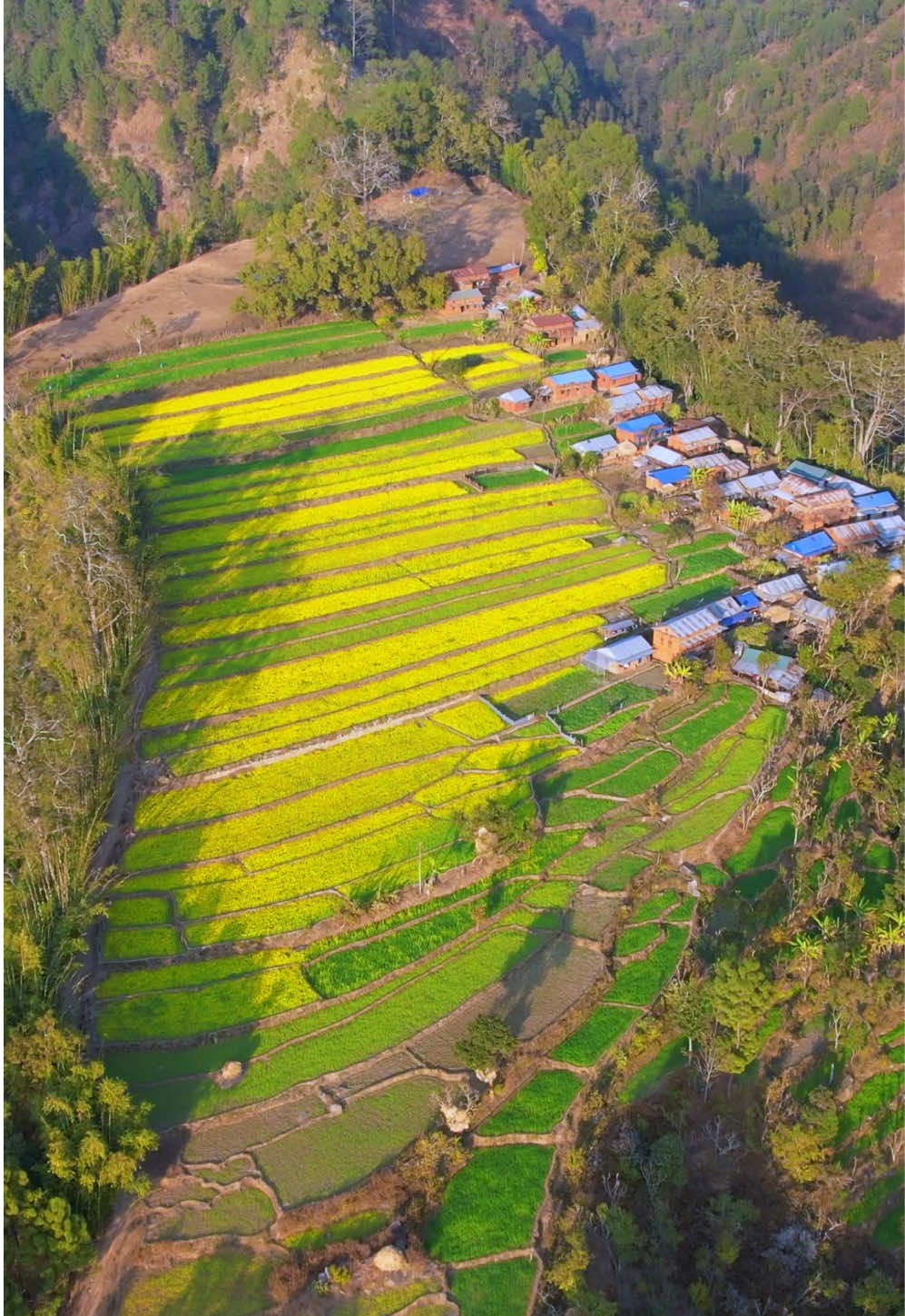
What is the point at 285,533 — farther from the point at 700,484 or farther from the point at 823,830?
the point at 823,830

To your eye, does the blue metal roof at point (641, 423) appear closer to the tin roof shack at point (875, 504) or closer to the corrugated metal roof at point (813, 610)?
the tin roof shack at point (875, 504)

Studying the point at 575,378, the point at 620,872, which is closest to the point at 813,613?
the point at 620,872

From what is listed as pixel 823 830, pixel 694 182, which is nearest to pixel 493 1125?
pixel 823 830

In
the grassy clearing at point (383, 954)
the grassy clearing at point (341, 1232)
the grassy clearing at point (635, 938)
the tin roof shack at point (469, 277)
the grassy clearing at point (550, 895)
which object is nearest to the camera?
the grassy clearing at point (341, 1232)

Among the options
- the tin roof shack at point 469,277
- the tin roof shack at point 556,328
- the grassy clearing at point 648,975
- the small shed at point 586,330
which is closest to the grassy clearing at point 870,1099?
the grassy clearing at point 648,975

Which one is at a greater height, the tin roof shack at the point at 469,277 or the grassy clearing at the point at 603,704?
the tin roof shack at the point at 469,277

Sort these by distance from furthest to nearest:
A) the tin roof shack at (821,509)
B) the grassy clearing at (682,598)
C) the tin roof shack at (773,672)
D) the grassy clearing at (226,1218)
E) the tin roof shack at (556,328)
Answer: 1. the tin roof shack at (556,328)
2. the tin roof shack at (821,509)
3. the grassy clearing at (682,598)
4. the tin roof shack at (773,672)
5. the grassy clearing at (226,1218)

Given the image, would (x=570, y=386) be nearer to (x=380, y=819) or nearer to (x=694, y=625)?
(x=694, y=625)
